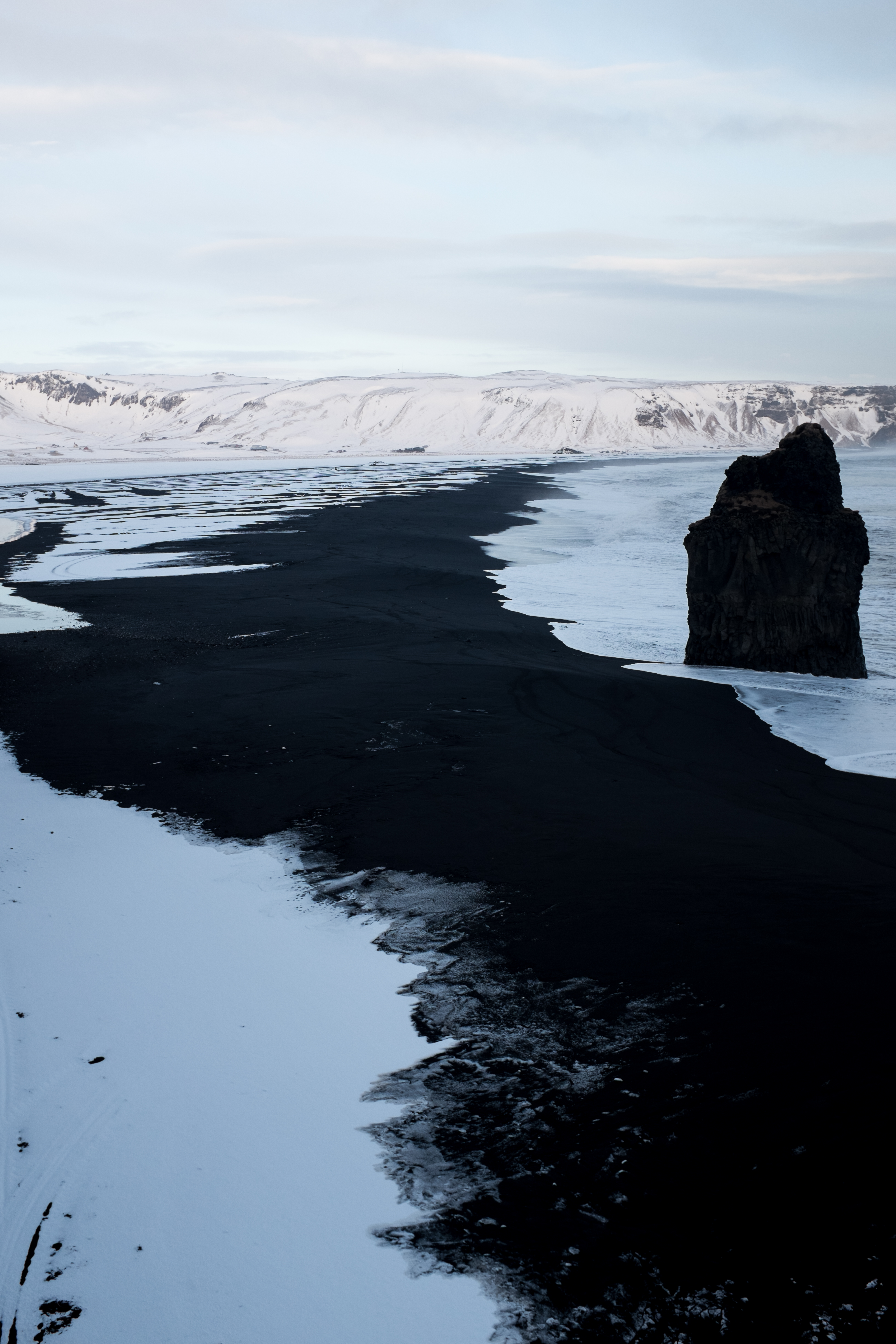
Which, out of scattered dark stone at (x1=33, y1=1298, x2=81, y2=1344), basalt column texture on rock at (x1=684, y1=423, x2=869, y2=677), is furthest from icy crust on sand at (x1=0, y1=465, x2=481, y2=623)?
scattered dark stone at (x1=33, y1=1298, x2=81, y2=1344)

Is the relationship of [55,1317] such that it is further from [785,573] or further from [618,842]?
[785,573]

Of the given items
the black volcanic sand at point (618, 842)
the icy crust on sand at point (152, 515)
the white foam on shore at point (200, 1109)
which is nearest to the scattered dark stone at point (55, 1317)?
the white foam on shore at point (200, 1109)

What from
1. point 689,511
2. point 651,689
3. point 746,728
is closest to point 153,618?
point 651,689

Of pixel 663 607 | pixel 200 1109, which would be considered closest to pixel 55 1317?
pixel 200 1109

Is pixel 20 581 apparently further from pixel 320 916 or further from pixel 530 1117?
pixel 530 1117

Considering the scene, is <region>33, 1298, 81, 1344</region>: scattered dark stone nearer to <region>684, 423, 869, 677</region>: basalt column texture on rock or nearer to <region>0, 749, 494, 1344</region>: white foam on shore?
<region>0, 749, 494, 1344</region>: white foam on shore

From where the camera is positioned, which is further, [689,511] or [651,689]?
[689,511]
